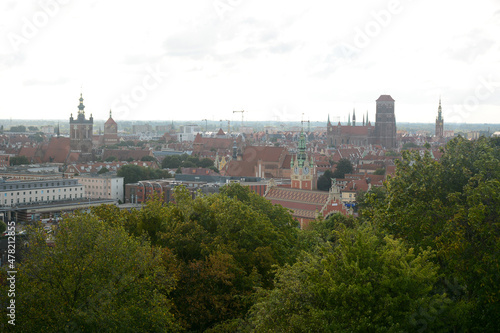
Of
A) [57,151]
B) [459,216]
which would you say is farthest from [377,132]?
[459,216]

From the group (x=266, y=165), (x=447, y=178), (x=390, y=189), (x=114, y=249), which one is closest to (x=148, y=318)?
(x=114, y=249)

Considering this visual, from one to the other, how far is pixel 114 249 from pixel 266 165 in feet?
258

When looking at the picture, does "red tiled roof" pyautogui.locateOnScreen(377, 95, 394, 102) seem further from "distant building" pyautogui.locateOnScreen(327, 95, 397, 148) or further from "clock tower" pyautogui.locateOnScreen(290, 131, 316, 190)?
"clock tower" pyautogui.locateOnScreen(290, 131, 316, 190)

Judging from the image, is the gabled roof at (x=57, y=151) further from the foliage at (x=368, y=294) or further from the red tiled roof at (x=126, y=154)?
the foliage at (x=368, y=294)

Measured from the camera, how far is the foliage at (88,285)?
14430mm

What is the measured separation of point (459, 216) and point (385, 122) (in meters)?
144

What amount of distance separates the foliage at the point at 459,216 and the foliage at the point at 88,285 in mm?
7011

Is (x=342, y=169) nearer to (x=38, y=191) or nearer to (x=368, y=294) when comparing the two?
(x=38, y=191)

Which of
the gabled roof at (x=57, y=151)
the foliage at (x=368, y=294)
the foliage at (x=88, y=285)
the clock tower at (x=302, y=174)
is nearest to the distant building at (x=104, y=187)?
the clock tower at (x=302, y=174)

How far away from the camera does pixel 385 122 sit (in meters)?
157

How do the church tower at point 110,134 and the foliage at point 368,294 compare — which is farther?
Answer: the church tower at point 110,134

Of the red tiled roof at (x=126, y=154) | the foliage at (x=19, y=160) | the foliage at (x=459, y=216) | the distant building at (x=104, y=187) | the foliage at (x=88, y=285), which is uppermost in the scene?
the foliage at (x=459, y=216)

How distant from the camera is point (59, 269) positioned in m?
15.6

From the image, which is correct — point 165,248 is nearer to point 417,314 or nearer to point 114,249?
point 114,249
